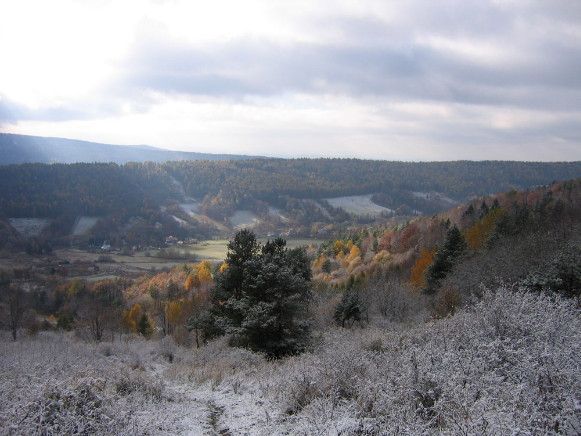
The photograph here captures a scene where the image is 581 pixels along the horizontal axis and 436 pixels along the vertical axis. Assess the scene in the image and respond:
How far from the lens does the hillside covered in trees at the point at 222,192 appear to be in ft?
389

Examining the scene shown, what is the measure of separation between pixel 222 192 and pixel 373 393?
159497 millimetres

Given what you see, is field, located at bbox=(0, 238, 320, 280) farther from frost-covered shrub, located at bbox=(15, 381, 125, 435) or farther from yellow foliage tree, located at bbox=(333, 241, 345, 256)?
frost-covered shrub, located at bbox=(15, 381, 125, 435)

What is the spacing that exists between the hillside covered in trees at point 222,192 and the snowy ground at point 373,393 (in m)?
113

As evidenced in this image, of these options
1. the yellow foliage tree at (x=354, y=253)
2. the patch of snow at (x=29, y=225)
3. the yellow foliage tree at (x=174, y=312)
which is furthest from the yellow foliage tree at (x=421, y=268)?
the patch of snow at (x=29, y=225)

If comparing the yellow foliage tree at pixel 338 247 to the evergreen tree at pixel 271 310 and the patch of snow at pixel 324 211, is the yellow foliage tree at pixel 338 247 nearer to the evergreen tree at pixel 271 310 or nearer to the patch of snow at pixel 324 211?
the evergreen tree at pixel 271 310

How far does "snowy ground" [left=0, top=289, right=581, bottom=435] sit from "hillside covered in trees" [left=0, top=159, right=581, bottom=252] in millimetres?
112501

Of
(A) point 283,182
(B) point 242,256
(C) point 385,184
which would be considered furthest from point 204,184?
(B) point 242,256

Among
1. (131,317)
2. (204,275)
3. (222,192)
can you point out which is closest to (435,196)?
(222,192)

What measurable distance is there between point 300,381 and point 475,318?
4.05 meters

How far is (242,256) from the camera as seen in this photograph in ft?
61.2

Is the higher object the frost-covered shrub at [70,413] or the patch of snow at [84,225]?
the frost-covered shrub at [70,413]

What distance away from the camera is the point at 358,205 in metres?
166

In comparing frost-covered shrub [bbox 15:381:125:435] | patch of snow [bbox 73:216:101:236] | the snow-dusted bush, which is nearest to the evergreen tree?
the snow-dusted bush

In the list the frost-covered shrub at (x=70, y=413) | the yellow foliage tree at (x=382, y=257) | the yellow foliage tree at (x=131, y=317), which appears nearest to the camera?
the frost-covered shrub at (x=70, y=413)
